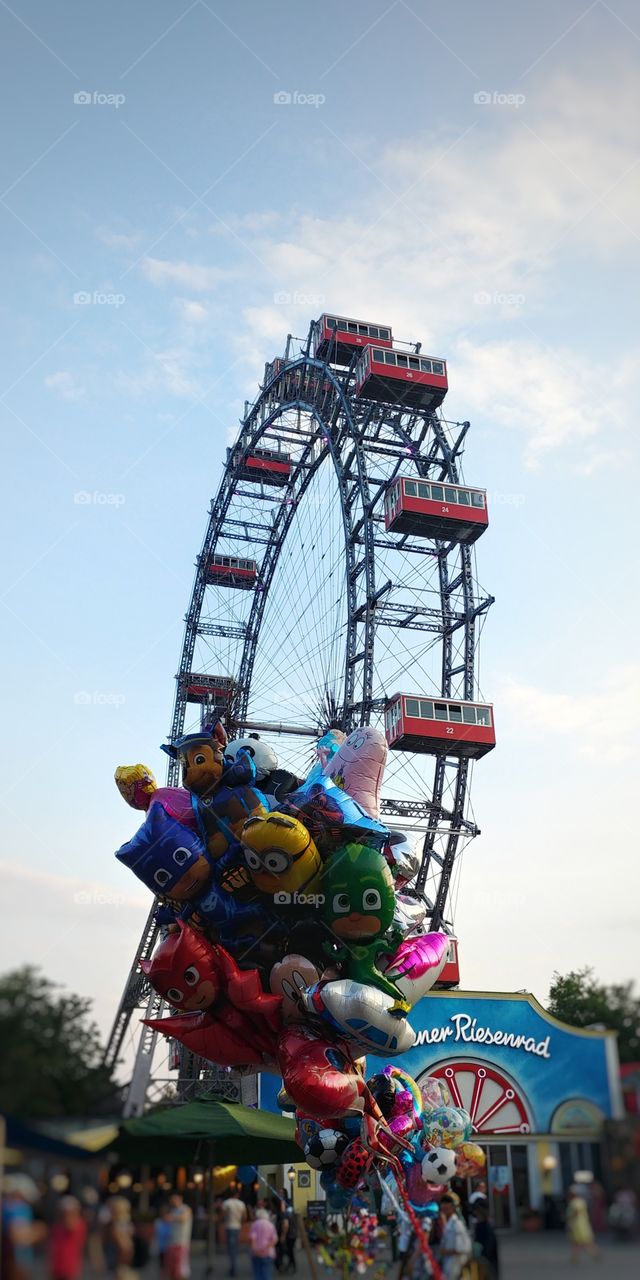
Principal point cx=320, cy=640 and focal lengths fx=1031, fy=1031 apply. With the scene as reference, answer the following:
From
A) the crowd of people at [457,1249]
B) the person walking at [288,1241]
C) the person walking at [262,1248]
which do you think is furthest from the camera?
the person walking at [288,1241]

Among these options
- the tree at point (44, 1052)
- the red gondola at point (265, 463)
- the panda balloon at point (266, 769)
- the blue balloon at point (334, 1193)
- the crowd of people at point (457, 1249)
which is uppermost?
the red gondola at point (265, 463)

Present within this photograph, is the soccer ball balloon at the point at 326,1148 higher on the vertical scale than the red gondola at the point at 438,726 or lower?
lower

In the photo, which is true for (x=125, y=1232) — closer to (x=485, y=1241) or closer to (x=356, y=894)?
(x=485, y=1241)

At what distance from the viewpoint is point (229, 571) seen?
126ft

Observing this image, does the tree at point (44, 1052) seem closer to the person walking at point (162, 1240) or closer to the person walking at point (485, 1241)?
the person walking at point (162, 1240)

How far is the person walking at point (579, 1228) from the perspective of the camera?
19.6 ft

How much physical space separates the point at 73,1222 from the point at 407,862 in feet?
28.9

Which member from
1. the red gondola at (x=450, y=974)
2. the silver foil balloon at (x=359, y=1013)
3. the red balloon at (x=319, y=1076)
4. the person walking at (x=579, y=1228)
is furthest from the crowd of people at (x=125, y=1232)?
the red gondola at (x=450, y=974)

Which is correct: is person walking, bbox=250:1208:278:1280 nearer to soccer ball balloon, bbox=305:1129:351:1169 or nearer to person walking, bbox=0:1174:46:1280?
soccer ball balloon, bbox=305:1129:351:1169

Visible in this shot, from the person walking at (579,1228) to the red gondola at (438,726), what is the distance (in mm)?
19513

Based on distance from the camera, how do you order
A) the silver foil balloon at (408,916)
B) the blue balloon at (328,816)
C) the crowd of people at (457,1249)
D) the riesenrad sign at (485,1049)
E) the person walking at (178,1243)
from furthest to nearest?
1. the riesenrad sign at (485,1049)
2. the silver foil balloon at (408,916)
3. the blue balloon at (328,816)
4. the crowd of people at (457,1249)
5. the person walking at (178,1243)

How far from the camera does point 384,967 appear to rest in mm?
12016

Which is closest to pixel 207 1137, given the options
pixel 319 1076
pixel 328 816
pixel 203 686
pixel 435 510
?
pixel 319 1076

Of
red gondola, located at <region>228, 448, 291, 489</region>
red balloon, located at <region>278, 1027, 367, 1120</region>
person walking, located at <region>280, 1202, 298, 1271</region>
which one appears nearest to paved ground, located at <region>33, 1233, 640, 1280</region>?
red balloon, located at <region>278, 1027, 367, 1120</region>
